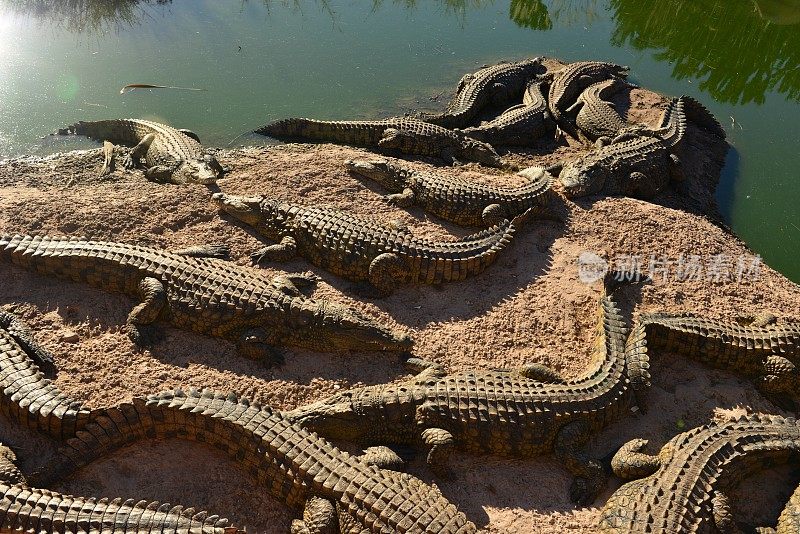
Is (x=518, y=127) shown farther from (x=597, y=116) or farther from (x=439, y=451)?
(x=439, y=451)

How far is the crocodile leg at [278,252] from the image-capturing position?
6.88 meters

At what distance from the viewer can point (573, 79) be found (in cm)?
1245

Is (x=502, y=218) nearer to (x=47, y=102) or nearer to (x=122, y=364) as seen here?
(x=122, y=364)

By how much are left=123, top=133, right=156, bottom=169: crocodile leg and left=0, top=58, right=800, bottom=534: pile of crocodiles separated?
31 centimetres

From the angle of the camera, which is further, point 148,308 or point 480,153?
point 480,153

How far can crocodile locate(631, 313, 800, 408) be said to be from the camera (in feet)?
20.2

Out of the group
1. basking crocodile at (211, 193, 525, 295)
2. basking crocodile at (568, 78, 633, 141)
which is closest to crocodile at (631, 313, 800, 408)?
A: basking crocodile at (211, 193, 525, 295)

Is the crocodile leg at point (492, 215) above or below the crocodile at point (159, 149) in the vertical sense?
above

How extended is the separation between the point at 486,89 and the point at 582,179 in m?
4.00

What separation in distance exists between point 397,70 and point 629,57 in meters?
5.93

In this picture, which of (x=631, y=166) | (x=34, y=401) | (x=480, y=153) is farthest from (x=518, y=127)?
(x=34, y=401)

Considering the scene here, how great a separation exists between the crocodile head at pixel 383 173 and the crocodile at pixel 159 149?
1.98 m

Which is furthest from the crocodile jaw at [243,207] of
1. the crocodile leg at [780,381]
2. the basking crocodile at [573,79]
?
the basking crocodile at [573,79]

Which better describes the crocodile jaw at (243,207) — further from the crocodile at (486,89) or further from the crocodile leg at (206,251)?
the crocodile at (486,89)
